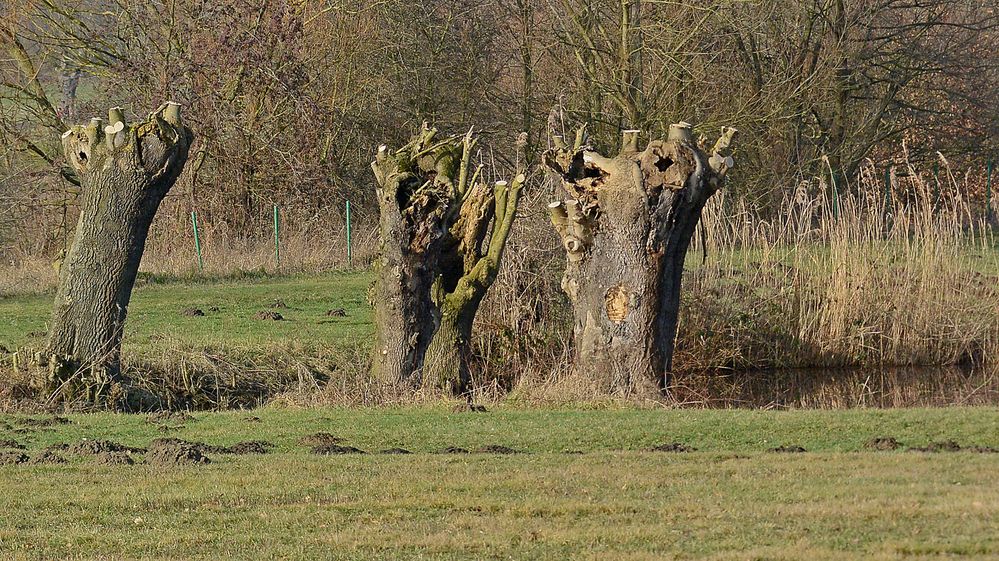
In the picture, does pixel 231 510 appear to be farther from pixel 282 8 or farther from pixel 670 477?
pixel 282 8

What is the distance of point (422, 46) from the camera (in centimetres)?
3275

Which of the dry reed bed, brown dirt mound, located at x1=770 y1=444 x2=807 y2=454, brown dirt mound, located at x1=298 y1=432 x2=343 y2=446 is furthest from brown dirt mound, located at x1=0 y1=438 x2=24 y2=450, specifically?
brown dirt mound, located at x1=770 y1=444 x2=807 y2=454

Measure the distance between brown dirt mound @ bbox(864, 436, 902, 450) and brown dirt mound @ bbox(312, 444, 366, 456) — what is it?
12.4 feet

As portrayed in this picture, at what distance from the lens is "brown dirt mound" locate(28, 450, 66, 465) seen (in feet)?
32.4

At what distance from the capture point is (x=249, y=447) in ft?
34.8

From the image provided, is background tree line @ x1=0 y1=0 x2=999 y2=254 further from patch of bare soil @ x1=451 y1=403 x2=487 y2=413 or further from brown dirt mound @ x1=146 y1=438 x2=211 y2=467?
brown dirt mound @ x1=146 y1=438 x2=211 y2=467

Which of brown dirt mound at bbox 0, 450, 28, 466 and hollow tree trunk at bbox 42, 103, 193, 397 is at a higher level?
hollow tree trunk at bbox 42, 103, 193, 397

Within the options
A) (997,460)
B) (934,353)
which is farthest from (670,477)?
(934,353)

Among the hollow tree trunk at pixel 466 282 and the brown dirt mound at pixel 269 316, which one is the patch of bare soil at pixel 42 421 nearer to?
the hollow tree trunk at pixel 466 282

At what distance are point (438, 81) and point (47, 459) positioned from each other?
24001 mm

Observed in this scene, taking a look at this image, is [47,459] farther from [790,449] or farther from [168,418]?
[790,449]

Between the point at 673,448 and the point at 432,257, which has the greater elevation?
the point at 432,257

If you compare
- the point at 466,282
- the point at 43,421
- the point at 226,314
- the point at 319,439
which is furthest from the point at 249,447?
the point at 226,314

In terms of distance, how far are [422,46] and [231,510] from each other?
25.7m
